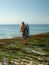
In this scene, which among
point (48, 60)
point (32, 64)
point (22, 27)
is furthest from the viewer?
point (22, 27)

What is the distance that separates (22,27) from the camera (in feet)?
65.5

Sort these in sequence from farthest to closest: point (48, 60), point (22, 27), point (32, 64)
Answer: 1. point (22, 27)
2. point (48, 60)
3. point (32, 64)

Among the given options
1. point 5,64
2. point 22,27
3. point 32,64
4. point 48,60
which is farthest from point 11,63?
point 22,27

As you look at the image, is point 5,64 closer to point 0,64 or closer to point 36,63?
point 0,64

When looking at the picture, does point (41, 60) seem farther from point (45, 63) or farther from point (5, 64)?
point (5, 64)

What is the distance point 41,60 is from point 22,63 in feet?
4.82

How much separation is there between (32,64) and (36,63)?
367mm

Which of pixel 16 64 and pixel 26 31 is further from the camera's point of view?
pixel 26 31

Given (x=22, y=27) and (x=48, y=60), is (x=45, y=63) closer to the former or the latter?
(x=48, y=60)

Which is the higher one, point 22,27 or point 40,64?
point 22,27

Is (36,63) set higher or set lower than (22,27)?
lower

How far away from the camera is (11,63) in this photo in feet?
39.6

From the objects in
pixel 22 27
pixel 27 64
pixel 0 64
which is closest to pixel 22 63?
pixel 27 64

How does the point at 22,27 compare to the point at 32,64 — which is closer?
the point at 32,64
